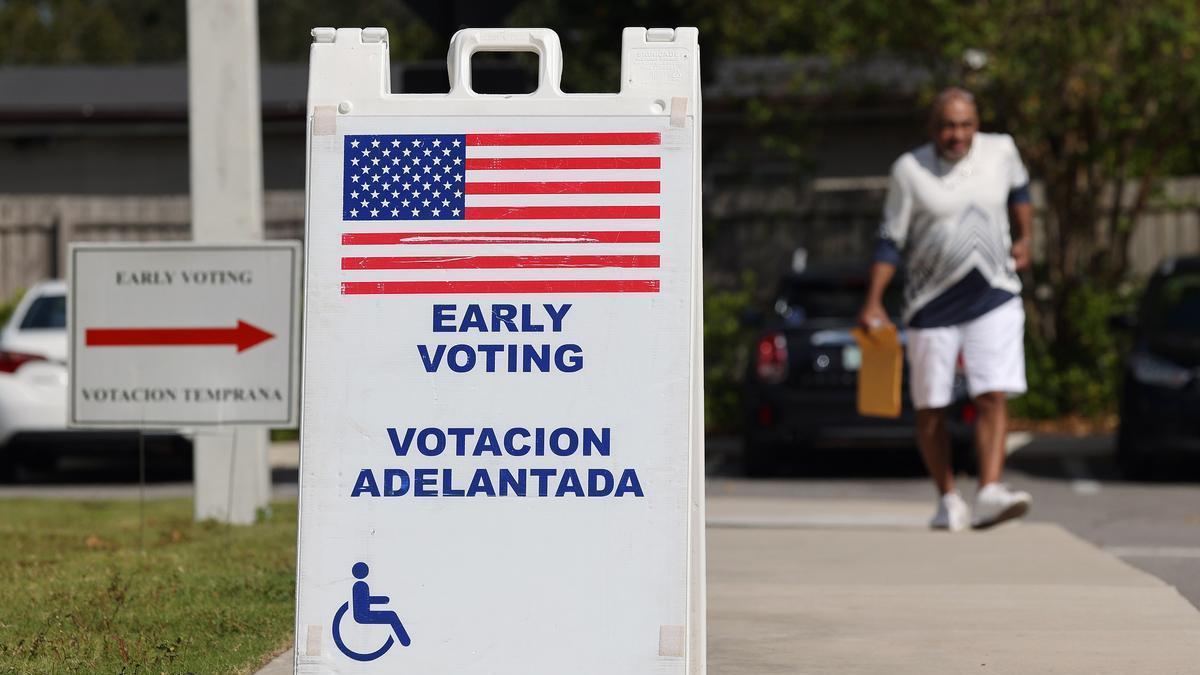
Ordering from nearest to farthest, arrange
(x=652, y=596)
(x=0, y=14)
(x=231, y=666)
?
(x=652, y=596) → (x=231, y=666) → (x=0, y=14)

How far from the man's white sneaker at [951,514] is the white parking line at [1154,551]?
2.14ft

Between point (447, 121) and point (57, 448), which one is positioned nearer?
point (447, 121)

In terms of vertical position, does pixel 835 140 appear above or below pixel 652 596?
above

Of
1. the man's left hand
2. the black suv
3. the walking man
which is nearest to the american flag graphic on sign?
the walking man

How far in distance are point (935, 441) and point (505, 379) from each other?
4.65 meters

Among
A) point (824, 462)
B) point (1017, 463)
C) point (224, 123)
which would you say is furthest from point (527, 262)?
point (824, 462)

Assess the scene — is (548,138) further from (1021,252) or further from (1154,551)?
(1154,551)

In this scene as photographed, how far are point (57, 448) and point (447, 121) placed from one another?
9.16 metres

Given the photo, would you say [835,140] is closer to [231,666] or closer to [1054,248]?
[1054,248]

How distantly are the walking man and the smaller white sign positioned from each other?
267 cm

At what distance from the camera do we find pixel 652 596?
4.69 m

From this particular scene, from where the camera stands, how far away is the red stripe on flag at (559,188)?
4.85 metres

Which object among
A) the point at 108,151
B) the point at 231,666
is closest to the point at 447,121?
the point at 231,666

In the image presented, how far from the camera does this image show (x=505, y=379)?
4.79 m
